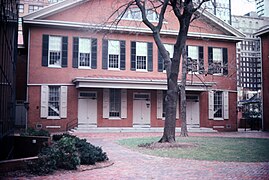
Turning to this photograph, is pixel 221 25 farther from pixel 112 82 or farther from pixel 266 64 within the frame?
pixel 112 82

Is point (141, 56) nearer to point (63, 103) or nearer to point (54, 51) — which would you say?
point (54, 51)

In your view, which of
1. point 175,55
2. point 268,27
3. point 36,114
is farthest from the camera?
point 268,27

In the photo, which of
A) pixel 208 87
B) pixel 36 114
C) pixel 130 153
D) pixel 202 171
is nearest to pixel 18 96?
pixel 36 114

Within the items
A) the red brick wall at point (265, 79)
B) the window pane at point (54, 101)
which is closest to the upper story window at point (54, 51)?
the window pane at point (54, 101)

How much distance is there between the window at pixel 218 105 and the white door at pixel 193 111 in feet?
4.99

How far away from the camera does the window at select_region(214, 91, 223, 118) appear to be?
1029 inches

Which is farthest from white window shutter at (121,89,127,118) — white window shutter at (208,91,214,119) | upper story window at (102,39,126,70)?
white window shutter at (208,91,214,119)

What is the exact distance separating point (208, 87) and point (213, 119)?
2800 millimetres

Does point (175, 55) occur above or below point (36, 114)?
above

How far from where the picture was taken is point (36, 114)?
22.0m

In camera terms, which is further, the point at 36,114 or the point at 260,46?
the point at 260,46

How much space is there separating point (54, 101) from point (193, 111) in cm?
1050

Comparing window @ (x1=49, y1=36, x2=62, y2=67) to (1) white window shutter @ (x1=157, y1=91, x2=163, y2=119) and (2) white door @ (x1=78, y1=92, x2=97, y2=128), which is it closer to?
(2) white door @ (x1=78, y1=92, x2=97, y2=128)

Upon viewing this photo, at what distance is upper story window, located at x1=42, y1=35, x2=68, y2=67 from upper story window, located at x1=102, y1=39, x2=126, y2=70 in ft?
9.04
